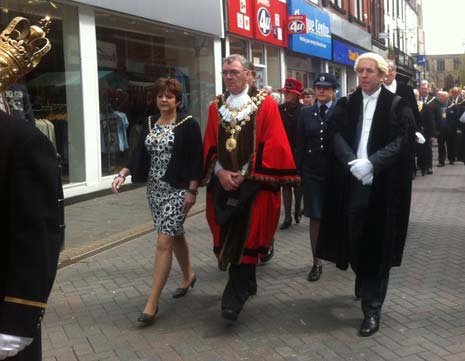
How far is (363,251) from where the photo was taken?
13.8ft

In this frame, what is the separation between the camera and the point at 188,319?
14.6 feet

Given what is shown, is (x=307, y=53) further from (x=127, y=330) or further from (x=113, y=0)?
(x=127, y=330)

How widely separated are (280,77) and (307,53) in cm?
227

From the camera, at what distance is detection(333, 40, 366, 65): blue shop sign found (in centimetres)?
2472

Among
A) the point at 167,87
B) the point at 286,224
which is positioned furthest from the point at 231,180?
the point at 286,224

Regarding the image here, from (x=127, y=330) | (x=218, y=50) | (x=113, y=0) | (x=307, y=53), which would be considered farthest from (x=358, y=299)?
(x=307, y=53)

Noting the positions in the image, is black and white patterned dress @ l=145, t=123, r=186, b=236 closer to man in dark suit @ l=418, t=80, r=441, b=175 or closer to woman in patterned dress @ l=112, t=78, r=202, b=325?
woman in patterned dress @ l=112, t=78, r=202, b=325

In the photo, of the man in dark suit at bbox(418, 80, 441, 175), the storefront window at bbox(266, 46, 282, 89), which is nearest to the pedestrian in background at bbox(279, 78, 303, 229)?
the man in dark suit at bbox(418, 80, 441, 175)

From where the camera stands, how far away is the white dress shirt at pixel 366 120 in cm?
420

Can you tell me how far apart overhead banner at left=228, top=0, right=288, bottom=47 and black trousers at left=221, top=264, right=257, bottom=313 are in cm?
1114

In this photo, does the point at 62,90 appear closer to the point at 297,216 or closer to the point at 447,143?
the point at 297,216

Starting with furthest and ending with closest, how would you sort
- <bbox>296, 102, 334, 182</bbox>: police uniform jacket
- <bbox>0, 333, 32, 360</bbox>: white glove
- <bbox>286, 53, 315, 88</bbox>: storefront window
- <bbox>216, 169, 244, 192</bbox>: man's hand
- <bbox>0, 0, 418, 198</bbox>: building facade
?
1. <bbox>286, 53, 315, 88</bbox>: storefront window
2. <bbox>0, 0, 418, 198</bbox>: building facade
3. <bbox>296, 102, 334, 182</bbox>: police uniform jacket
4. <bbox>216, 169, 244, 192</bbox>: man's hand
5. <bbox>0, 333, 32, 360</bbox>: white glove

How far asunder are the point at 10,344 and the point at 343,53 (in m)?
25.4

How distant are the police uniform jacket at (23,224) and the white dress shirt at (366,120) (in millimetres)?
2700
